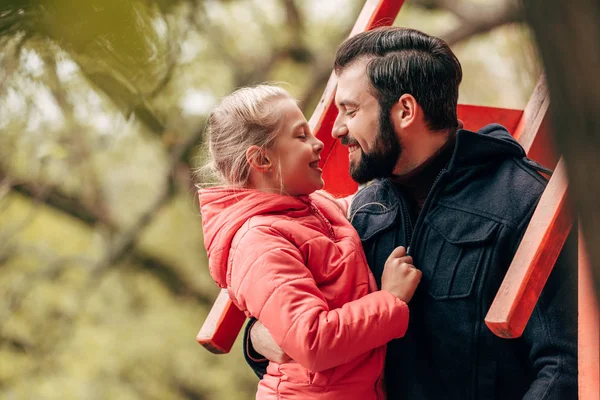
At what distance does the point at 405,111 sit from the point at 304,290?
49cm

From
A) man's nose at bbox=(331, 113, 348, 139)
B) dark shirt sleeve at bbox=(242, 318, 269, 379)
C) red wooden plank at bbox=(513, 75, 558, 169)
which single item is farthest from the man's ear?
dark shirt sleeve at bbox=(242, 318, 269, 379)

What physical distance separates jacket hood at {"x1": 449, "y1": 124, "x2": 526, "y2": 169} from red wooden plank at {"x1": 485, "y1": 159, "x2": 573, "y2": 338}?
1.24ft

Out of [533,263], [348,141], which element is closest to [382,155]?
[348,141]

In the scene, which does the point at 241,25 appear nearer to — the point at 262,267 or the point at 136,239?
the point at 136,239

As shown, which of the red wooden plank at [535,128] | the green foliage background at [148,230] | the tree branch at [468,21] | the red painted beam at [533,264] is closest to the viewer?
the red painted beam at [533,264]

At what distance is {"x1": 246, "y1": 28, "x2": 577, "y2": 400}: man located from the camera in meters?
1.45

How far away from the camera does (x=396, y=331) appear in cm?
139

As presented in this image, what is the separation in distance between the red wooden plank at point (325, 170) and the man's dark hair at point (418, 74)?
0.63 ft

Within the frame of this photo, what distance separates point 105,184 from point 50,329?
4.16 ft

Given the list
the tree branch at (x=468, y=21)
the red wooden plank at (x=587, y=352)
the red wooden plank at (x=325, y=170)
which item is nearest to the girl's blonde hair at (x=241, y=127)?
the red wooden plank at (x=325, y=170)

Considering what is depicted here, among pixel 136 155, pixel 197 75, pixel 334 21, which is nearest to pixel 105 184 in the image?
pixel 136 155

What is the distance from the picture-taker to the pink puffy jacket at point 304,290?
134cm

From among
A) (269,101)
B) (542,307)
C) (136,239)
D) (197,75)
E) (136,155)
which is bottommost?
(136,239)

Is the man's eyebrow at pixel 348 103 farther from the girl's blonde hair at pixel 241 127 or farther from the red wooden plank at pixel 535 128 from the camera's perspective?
the red wooden plank at pixel 535 128
